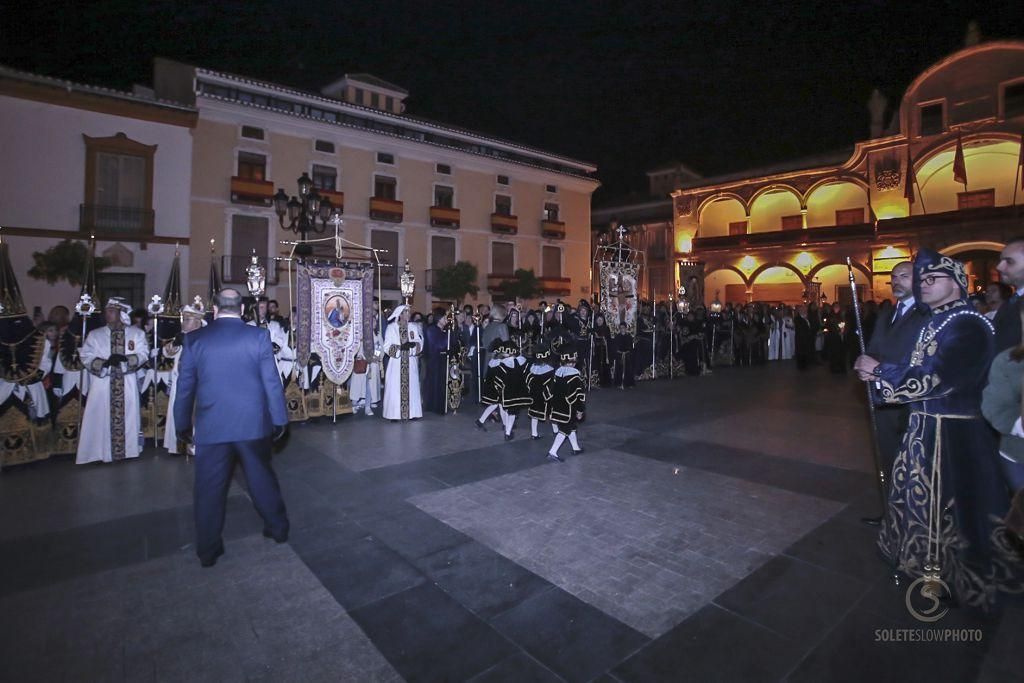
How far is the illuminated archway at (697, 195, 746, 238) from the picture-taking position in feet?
96.1

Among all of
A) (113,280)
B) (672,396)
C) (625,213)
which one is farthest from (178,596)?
(625,213)

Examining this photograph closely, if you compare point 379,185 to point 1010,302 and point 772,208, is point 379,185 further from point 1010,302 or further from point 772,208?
point 1010,302

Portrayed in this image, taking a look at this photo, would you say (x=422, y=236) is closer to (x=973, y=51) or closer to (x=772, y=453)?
(x=772, y=453)

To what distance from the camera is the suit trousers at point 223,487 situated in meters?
3.66

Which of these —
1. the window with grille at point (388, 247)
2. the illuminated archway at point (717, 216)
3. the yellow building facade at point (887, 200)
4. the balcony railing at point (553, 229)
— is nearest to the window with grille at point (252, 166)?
the window with grille at point (388, 247)

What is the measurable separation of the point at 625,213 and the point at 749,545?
33959 millimetres

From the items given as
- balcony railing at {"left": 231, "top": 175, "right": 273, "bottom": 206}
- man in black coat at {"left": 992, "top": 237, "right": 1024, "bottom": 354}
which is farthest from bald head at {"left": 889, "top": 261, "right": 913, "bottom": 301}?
balcony railing at {"left": 231, "top": 175, "right": 273, "bottom": 206}

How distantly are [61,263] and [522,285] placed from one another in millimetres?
17482

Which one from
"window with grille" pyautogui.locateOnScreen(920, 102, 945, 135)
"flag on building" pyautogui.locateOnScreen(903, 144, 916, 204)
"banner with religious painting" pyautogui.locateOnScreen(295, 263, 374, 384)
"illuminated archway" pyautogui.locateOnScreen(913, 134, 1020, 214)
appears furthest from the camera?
"window with grille" pyautogui.locateOnScreen(920, 102, 945, 135)

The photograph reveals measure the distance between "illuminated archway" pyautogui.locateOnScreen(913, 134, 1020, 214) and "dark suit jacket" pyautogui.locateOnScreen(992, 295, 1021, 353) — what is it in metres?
23.6

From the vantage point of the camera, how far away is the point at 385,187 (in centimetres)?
2469

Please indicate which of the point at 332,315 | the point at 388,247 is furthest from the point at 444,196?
the point at 332,315

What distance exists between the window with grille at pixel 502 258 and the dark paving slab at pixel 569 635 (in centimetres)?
2538

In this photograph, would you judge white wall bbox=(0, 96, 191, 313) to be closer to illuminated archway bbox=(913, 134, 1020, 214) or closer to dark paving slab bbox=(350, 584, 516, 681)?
dark paving slab bbox=(350, 584, 516, 681)
